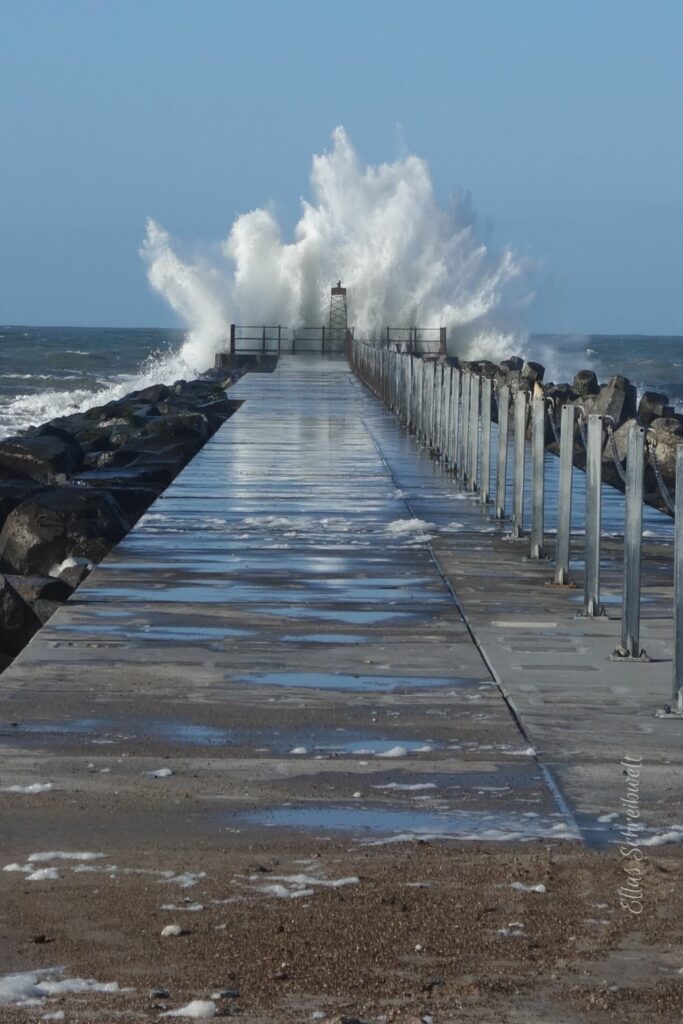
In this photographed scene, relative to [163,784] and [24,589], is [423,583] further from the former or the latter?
[163,784]

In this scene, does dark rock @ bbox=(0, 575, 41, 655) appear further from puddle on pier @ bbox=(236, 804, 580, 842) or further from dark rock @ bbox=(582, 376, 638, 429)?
dark rock @ bbox=(582, 376, 638, 429)

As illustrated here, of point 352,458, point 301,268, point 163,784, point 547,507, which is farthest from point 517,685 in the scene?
point 301,268

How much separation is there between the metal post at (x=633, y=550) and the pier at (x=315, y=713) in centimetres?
11

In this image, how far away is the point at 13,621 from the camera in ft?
31.1

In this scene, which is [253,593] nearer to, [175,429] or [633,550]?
[633,550]

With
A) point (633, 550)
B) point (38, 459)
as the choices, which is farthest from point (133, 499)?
point (633, 550)

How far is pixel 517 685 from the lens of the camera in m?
6.41

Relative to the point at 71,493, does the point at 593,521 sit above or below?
above

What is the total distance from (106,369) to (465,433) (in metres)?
71.8

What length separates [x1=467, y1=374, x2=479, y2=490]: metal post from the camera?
14.5 metres

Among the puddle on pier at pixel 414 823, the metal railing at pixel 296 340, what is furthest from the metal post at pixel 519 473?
the metal railing at pixel 296 340

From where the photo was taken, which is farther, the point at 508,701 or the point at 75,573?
the point at 75,573

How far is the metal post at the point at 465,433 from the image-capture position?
49.4ft

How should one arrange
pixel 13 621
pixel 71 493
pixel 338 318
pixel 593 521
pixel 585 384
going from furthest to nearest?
1. pixel 338 318
2. pixel 585 384
3. pixel 71 493
4. pixel 13 621
5. pixel 593 521
